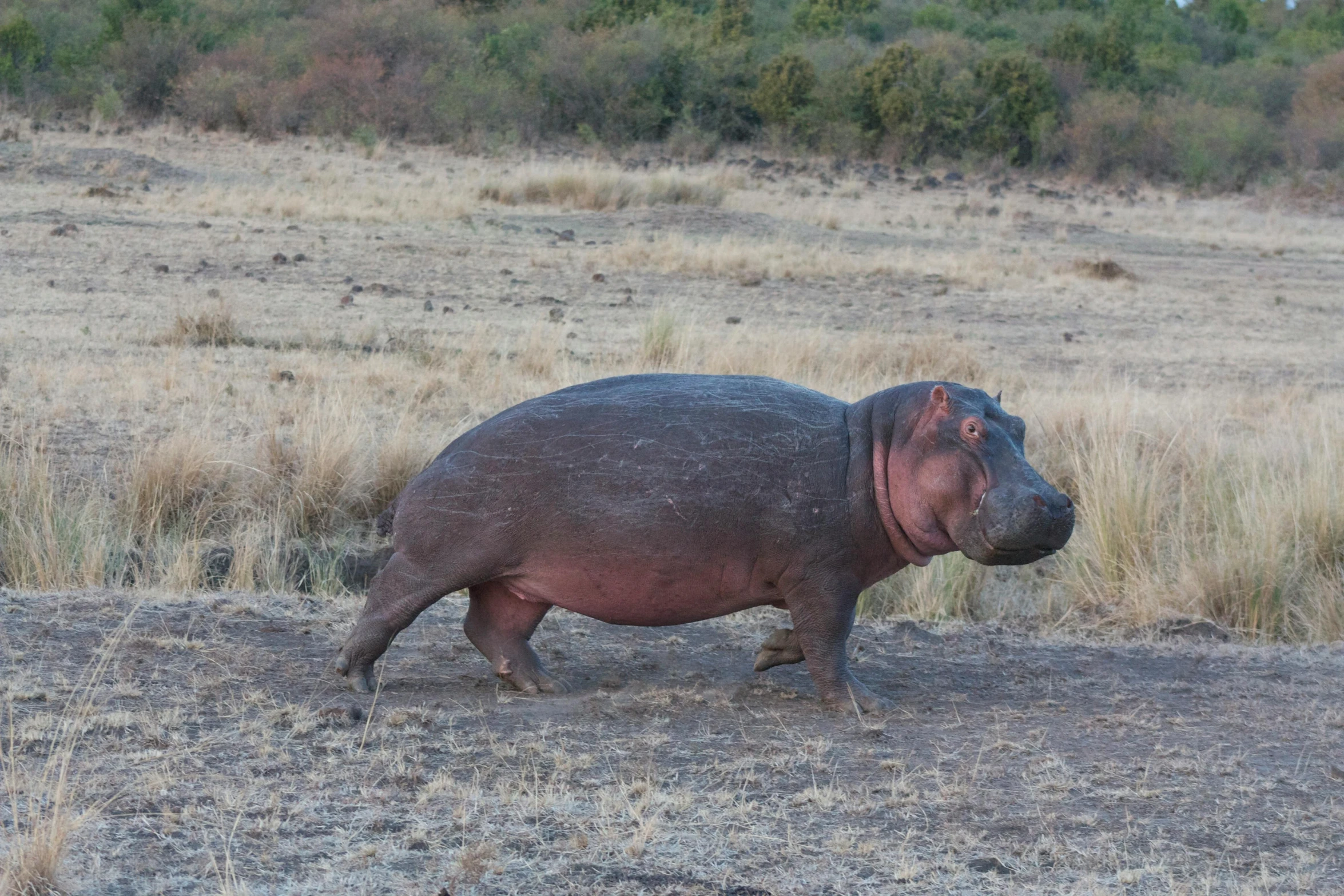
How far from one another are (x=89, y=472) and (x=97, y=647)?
3021 mm

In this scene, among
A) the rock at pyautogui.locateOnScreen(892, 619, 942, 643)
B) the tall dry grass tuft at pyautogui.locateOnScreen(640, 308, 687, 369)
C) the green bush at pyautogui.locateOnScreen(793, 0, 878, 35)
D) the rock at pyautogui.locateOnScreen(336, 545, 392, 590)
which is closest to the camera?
the rock at pyautogui.locateOnScreen(892, 619, 942, 643)

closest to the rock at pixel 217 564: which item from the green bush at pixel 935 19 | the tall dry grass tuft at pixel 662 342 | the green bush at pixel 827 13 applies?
the tall dry grass tuft at pixel 662 342

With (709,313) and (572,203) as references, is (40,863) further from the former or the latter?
(572,203)

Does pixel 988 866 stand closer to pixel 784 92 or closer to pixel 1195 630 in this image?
pixel 1195 630

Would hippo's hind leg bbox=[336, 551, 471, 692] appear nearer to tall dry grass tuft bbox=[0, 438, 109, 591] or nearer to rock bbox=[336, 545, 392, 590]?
tall dry grass tuft bbox=[0, 438, 109, 591]

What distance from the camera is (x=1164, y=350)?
13.8m

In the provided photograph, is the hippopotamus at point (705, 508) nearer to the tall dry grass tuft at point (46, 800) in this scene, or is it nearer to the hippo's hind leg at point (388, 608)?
the hippo's hind leg at point (388, 608)

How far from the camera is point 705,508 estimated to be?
4.61 meters

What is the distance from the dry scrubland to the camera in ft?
12.3

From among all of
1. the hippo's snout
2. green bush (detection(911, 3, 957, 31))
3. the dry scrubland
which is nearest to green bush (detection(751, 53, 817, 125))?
the dry scrubland

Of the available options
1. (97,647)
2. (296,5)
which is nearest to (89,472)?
(97,647)

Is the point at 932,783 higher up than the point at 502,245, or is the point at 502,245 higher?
the point at 932,783

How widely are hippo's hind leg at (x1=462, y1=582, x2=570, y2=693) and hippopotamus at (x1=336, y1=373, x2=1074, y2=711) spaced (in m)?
0.16

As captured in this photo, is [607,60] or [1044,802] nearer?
[1044,802]
